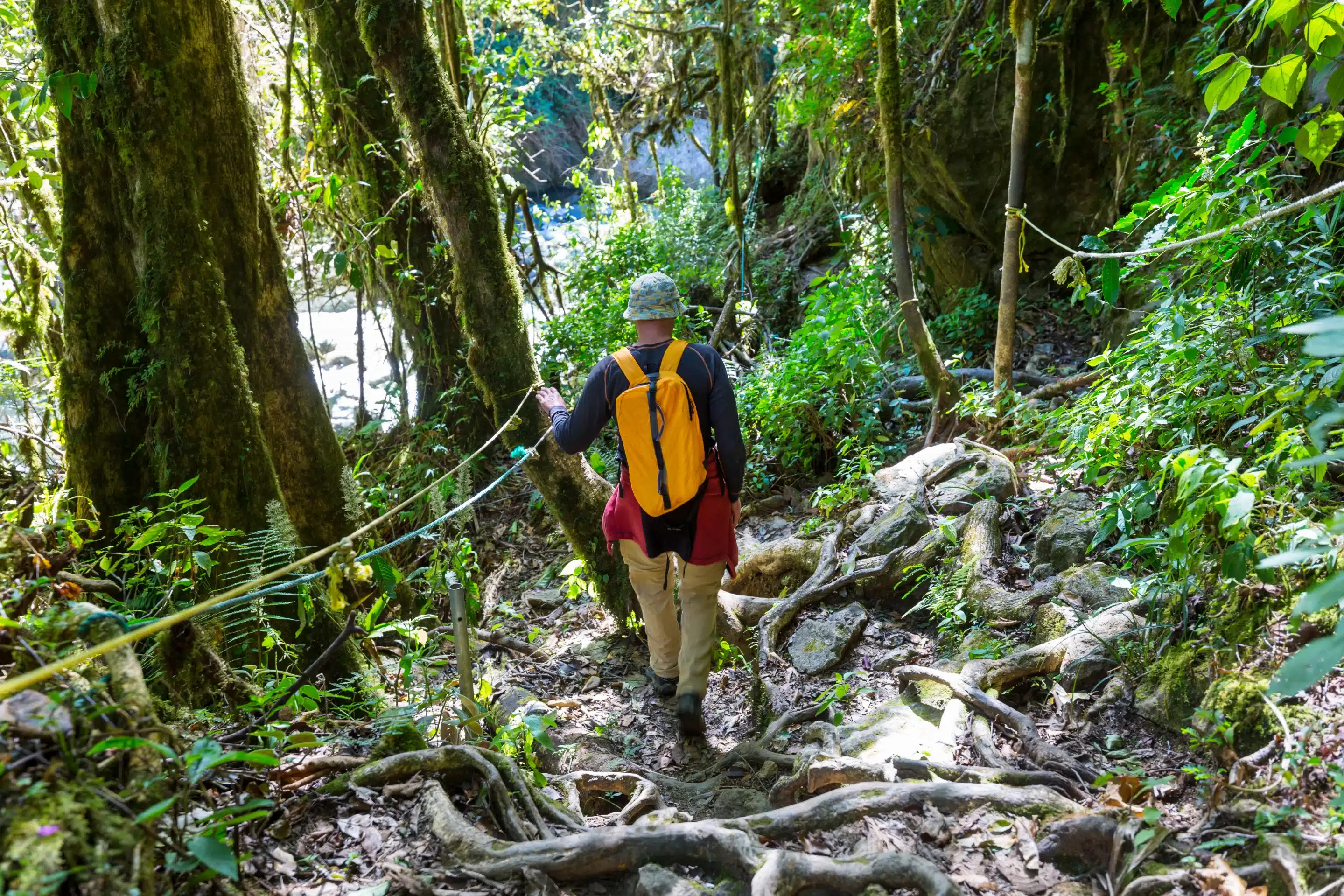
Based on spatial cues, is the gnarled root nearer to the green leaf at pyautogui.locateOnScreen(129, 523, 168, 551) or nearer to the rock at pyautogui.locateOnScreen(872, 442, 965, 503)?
the green leaf at pyautogui.locateOnScreen(129, 523, 168, 551)

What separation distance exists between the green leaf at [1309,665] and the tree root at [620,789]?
2.23m

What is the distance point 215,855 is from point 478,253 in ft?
12.7

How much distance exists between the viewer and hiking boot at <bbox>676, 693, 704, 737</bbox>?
14.9ft

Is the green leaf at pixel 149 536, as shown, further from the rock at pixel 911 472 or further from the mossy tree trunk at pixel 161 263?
the rock at pixel 911 472

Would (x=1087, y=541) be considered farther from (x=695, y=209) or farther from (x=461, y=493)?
(x=695, y=209)

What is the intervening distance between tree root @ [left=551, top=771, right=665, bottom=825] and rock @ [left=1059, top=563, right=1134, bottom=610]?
2.17m

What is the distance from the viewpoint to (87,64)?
385 cm

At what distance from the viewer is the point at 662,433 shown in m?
4.09

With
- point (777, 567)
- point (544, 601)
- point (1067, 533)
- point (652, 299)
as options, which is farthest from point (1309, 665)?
point (544, 601)

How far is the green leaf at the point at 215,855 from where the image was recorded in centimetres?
160

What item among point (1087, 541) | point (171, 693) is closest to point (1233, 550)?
point (1087, 541)

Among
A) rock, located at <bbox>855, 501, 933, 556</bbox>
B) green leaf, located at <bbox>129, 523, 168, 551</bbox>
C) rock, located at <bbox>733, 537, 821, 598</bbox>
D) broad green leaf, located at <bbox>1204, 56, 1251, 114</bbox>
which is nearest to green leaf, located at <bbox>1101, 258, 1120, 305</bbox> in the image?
broad green leaf, located at <bbox>1204, 56, 1251, 114</bbox>

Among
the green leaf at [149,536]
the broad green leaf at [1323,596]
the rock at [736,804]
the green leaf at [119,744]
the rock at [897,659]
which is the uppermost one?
the green leaf at [149,536]

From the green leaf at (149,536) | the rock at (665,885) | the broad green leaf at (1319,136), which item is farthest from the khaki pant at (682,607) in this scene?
the broad green leaf at (1319,136)
